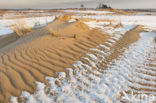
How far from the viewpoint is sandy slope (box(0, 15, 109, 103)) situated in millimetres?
2198

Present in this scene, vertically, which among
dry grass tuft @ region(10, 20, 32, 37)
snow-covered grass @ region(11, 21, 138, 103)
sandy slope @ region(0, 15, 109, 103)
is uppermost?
dry grass tuft @ region(10, 20, 32, 37)

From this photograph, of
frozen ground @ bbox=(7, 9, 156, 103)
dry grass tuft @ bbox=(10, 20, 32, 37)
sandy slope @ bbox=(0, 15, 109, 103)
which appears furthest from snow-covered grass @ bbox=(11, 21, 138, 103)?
dry grass tuft @ bbox=(10, 20, 32, 37)

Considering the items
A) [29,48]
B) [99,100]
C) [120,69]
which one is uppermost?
[29,48]

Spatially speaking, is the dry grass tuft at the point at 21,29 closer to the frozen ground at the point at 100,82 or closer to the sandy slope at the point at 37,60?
the sandy slope at the point at 37,60

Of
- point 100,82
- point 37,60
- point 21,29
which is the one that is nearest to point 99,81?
point 100,82

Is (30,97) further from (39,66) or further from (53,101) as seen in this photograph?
(39,66)

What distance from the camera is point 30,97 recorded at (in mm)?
1959

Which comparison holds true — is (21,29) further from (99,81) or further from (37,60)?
(99,81)

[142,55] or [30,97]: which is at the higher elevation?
[142,55]

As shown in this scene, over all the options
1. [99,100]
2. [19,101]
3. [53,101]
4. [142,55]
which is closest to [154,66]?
[142,55]

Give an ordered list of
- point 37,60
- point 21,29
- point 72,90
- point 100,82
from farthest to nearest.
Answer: point 21,29, point 37,60, point 100,82, point 72,90

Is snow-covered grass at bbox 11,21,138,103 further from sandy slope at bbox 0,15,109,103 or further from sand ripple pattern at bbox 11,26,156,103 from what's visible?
sandy slope at bbox 0,15,109,103

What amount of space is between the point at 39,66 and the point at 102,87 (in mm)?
1544

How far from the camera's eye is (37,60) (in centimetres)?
296
